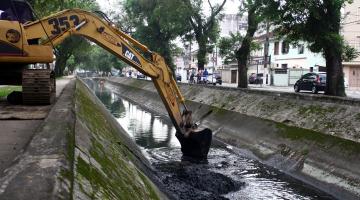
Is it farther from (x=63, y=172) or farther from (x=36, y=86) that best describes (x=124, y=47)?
(x=63, y=172)

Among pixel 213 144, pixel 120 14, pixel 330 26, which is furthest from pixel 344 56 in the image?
pixel 120 14

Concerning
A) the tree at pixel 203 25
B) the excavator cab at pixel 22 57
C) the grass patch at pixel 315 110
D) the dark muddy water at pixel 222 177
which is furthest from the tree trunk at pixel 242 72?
the excavator cab at pixel 22 57

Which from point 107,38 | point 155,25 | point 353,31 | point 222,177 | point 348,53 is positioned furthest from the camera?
point 353,31

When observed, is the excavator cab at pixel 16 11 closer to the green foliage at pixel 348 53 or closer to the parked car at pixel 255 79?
the green foliage at pixel 348 53

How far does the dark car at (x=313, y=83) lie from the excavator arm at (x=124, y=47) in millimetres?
19369

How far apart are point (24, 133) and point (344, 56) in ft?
54.6

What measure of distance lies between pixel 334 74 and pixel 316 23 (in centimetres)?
258

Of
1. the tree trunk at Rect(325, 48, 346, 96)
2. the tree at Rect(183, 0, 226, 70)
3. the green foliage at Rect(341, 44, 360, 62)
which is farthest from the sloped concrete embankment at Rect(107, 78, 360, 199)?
the tree at Rect(183, 0, 226, 70)

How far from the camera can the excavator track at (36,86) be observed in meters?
11.9

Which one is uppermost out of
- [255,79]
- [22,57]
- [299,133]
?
[22,57]

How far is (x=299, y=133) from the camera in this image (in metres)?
15.5

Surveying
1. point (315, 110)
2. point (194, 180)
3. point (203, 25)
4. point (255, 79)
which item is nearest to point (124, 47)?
point (194, 180)

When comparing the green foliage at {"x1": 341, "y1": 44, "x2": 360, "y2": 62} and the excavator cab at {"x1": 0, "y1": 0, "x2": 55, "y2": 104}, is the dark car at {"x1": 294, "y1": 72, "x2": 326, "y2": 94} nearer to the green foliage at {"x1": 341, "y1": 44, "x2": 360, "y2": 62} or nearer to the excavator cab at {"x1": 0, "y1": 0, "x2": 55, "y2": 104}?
the green foliage at {"x1": 341, "y1": 44, "x2": 360, "y2": 62}

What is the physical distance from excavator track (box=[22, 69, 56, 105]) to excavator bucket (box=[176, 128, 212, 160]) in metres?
4.58
